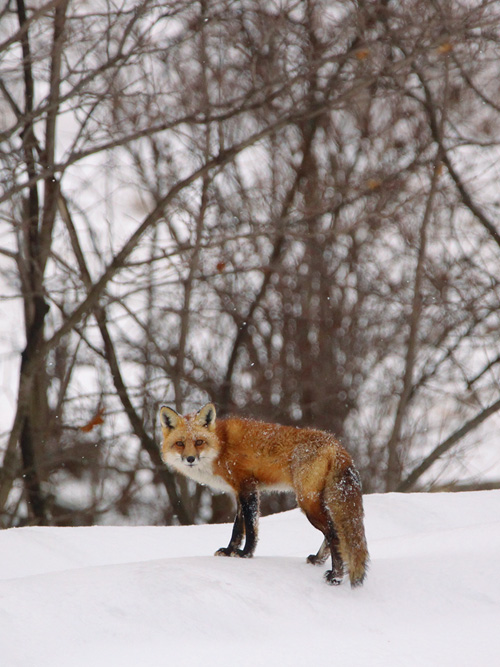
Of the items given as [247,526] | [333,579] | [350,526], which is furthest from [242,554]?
[350,526]

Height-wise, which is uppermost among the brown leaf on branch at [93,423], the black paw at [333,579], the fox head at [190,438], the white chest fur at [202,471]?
the fox head at [190,438]

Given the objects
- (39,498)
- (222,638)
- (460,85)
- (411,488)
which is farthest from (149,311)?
(222,638)

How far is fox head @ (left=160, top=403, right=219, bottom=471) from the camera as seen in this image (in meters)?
5.93

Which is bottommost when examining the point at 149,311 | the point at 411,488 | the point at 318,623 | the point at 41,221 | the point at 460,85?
the point at 411,488

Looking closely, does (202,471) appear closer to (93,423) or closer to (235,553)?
(235,553)

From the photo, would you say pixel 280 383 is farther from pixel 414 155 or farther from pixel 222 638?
pixel 222 638

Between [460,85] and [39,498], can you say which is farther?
[460,85]

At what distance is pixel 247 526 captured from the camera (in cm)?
588

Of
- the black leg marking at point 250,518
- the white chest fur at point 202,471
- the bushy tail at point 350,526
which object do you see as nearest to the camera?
the bushy tail at point 350,526

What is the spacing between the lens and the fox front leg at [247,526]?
586 centimetres

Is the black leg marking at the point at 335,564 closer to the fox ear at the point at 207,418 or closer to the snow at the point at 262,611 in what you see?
the snow at the point at 262,611

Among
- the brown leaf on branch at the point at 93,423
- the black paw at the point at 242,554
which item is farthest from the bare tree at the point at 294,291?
the black paw at the point at 242,554

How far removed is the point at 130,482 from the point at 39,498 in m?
1.72

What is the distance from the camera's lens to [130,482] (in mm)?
15328
